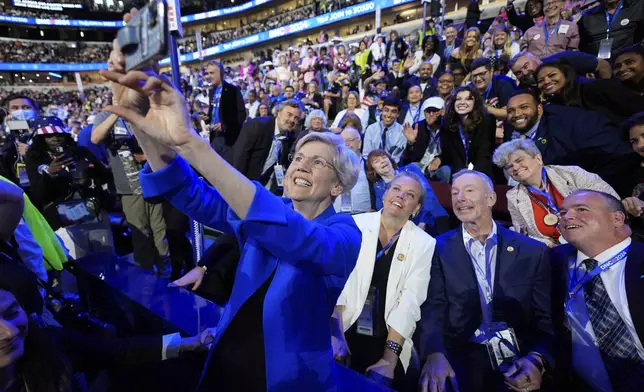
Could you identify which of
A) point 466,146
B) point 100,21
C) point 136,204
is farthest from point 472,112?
point 100,21

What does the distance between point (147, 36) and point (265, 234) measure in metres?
0.43

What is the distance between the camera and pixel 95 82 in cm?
3562

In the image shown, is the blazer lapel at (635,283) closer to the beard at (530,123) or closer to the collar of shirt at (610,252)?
the collar of shirt at (610,252)

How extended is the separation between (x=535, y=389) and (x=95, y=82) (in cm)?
4323

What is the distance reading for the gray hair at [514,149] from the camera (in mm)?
2357

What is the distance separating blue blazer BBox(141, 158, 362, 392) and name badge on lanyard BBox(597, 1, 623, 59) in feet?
12.7

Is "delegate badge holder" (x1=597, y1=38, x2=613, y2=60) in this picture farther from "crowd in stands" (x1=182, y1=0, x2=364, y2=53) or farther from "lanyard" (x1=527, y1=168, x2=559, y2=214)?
"crowd in stands" (x1=182, y1=0, x2=364, y2=53)

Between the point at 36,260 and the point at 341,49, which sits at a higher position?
the point at 341,49

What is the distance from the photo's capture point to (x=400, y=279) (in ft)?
6.66

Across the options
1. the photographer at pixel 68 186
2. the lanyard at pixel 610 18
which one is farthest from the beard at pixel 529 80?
the photographer at pixel 68 186

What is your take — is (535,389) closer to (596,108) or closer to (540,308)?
(540,308)

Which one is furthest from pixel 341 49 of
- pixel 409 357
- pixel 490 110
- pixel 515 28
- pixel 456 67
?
pixel 409 357

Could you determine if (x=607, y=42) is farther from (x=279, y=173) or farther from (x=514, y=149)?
(x=279, y=173)

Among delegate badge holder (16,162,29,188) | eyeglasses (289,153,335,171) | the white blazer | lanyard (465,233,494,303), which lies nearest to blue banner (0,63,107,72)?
delegate badge holder (16,162,29,188)
